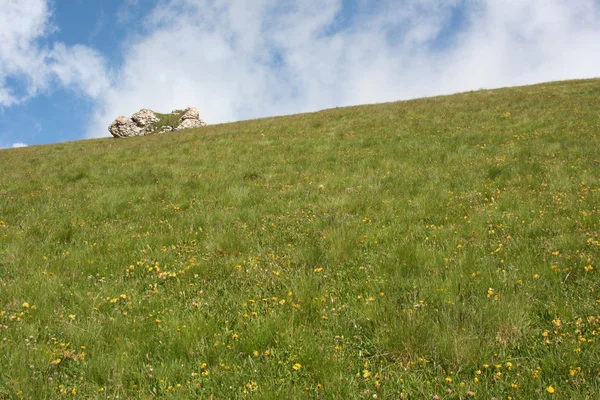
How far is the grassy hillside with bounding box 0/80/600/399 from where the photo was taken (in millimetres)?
3451

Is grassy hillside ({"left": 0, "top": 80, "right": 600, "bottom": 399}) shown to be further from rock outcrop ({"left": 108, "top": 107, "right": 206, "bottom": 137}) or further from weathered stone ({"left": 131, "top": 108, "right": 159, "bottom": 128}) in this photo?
weathered stone ({"left": 131, "top": 108, "right": 159, "bottom": 128})

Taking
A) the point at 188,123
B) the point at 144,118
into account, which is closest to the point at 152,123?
the point at 144,118

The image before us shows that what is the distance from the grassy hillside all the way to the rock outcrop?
142ft

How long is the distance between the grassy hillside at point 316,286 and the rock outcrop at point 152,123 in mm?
43409

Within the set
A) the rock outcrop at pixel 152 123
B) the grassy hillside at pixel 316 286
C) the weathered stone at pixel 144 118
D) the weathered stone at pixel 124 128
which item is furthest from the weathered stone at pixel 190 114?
the grassy hillside at pixel 316 286

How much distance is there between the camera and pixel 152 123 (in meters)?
54.0

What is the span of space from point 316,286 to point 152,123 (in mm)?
55363

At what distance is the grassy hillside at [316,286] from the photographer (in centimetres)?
345

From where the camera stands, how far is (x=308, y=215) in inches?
331

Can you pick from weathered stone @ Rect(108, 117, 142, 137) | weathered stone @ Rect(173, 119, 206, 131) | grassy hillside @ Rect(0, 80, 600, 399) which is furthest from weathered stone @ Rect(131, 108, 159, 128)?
grassy hillside @ Rect(0, 80, 600, 399)

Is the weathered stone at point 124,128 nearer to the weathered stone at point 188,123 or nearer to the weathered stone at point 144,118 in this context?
the weathered stone at point 144,118

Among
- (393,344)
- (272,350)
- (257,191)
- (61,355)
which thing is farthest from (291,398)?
(257,191)

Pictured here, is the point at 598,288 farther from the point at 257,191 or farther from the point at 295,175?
the point at 295,175

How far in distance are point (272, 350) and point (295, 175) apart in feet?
29.9
